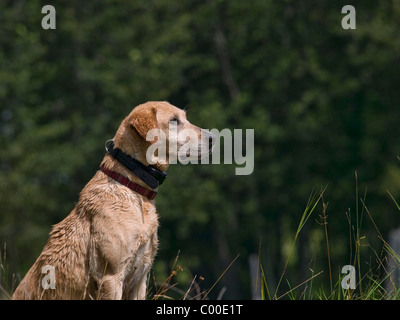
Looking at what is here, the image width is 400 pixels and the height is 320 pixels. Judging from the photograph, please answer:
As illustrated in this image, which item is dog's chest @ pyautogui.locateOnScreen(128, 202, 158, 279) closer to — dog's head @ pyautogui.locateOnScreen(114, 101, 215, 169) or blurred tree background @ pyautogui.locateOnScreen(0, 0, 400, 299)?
dog's head @ pyautogui.locateOnScreen(114, 101, 215, 169)

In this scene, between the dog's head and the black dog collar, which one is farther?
the dog's head

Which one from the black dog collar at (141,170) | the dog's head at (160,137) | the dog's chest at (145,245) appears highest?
the dog's head at (160,137)

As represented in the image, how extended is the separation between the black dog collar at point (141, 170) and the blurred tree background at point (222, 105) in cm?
1887

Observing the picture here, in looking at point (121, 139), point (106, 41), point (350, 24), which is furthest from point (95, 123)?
point (121, 139)

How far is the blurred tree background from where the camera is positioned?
24.3m

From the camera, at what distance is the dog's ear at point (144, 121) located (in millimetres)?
4879

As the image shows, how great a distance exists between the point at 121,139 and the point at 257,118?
20848 millimetres

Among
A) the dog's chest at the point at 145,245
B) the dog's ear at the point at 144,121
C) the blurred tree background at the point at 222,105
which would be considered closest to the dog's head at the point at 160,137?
the dog's ear at the point at 144,121

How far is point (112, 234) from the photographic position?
4480mm

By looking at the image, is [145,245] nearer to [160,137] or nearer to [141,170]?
[141,170]

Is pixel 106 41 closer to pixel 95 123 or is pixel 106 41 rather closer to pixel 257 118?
pixel 95 123

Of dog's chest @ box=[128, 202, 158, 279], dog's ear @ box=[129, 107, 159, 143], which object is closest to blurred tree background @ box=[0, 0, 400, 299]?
dog's ear @ box=[129, 107, 159, 143]

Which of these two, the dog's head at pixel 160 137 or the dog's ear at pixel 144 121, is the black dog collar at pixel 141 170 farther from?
the dog's ear at pixel 144 121

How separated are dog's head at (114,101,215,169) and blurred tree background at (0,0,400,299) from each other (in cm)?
1857
